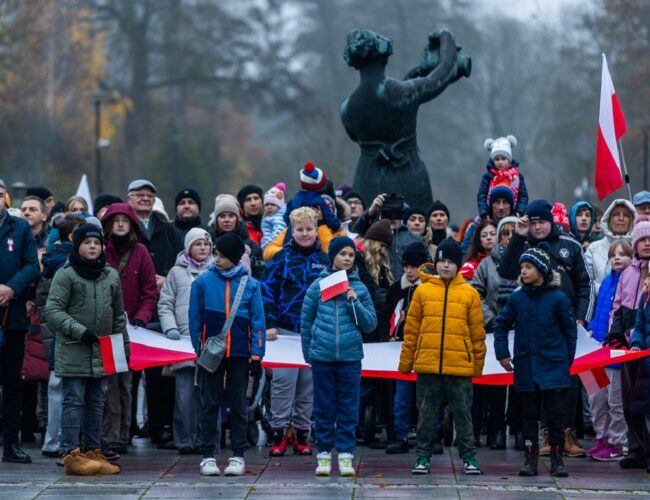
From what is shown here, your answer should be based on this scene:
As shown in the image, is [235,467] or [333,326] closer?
[235,467]

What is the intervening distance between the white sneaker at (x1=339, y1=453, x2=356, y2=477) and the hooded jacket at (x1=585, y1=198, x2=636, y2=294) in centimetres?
358

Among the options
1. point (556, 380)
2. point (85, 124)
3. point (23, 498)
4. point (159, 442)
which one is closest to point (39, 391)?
point (159, 442)

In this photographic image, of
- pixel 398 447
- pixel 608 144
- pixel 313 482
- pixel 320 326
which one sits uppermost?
pixel 608 144

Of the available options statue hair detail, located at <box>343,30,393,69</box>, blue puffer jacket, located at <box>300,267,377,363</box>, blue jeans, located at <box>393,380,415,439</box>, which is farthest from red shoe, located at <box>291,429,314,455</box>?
statue hair detail, located at <box>343,30,393,69</box>

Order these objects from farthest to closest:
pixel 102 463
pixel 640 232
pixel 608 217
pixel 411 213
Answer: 1. pixel 411 213
2. pixel 608 217
3. pixel 640 232
4. pixel 102 463

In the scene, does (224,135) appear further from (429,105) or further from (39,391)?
(39,391)

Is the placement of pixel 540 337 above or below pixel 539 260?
below

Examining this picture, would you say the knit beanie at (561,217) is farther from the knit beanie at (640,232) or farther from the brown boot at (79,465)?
the brown boot at (79,465)

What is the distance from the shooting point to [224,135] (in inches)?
3071

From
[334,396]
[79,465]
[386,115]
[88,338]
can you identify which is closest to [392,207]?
[334,396]

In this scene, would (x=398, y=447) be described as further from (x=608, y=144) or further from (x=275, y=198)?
(x=275, y=198)

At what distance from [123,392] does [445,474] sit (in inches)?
116

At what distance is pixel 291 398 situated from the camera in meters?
12.9

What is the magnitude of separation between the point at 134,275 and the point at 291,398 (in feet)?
5.43
